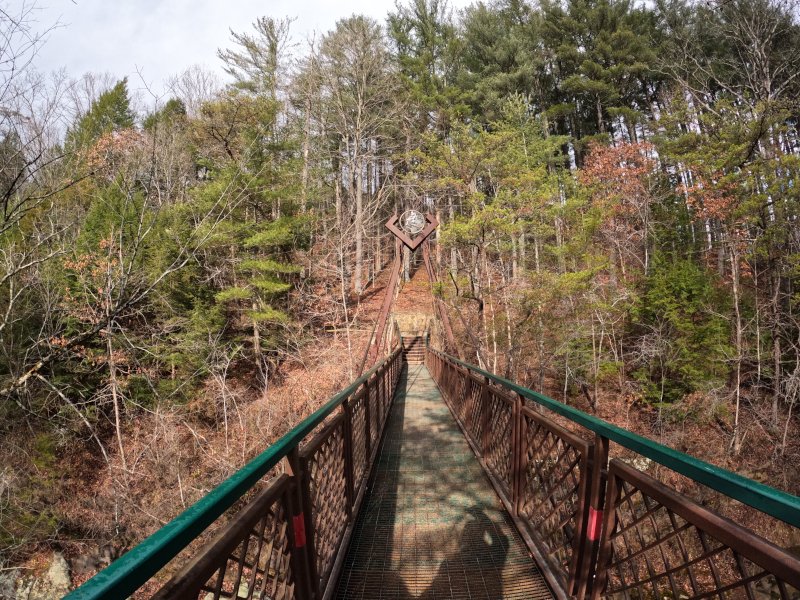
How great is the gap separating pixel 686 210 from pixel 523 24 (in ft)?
42.4

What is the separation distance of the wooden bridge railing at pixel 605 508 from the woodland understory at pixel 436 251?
190 inches

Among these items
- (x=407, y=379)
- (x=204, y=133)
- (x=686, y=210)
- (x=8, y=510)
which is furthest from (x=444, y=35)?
(x=8, y=510)

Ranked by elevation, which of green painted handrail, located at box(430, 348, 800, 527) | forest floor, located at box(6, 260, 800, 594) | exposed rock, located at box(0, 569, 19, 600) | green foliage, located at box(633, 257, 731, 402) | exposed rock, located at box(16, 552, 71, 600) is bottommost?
exposed rock, located at box(16, 552, 71, 600)

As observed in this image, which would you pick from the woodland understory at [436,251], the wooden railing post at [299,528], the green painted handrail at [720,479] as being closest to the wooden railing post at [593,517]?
the green painted handrail at [720,479]

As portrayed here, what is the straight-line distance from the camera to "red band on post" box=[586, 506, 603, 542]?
1772mm

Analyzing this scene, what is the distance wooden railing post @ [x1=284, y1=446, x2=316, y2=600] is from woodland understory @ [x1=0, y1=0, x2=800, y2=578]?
4248mm

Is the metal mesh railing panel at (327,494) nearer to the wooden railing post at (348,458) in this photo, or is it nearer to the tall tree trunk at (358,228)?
the wooden railing post at (348,458)

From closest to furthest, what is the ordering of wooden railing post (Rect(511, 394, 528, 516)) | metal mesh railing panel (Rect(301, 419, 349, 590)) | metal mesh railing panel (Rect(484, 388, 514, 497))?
1. metal mesh railing panel (Rect(301, 419, 349, 590))
2. wooden railing post (Rect(511, 394, 528, 516))
3. metal mesh railing panel (Rect(484, 388, 514, 497))

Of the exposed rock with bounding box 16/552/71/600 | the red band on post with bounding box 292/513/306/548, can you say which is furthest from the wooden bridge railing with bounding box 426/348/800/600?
the exposed rock with bounding box 16/552/71/600

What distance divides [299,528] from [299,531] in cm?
2

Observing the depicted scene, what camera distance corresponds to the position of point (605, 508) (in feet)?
5.64

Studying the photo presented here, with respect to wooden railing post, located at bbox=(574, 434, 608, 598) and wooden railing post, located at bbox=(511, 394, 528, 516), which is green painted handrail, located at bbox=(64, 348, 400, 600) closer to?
wooden railing post, located at bbox=(574, 434, 608, 598)

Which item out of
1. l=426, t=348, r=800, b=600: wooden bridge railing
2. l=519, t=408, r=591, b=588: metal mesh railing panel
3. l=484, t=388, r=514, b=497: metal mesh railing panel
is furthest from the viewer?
l=484, t=388, r=514, b=497: metal mesh railing panel

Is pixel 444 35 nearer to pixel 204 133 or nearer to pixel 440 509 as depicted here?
pixel 204 133
